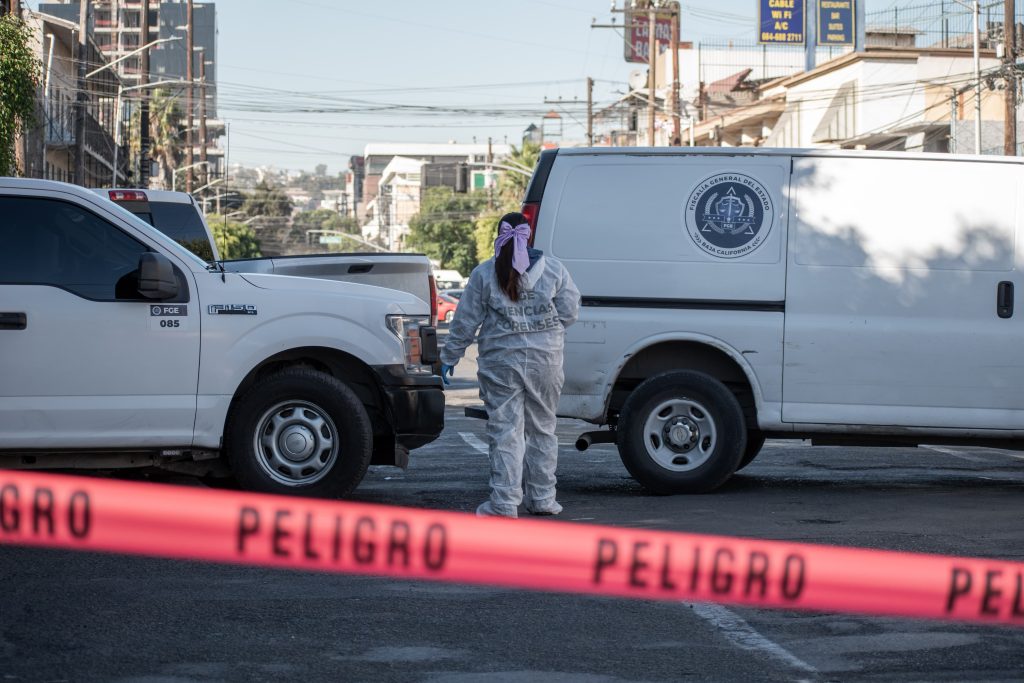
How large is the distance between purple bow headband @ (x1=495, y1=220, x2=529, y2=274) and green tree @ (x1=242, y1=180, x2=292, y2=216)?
119746 millimetres

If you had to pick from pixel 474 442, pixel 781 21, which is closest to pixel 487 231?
pixel 781 21

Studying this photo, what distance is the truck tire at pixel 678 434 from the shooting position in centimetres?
952

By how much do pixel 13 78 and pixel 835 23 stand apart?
132ft

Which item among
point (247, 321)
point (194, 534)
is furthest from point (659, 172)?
point (194, 534)

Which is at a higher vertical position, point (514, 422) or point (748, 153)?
point (748, 153)

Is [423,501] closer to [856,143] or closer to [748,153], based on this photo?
[748,153]

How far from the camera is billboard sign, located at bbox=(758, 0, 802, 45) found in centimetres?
5419

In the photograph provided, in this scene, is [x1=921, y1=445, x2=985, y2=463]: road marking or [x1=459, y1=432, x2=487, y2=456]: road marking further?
[x1=459, y1=432, x2=487, y2=456]: road marking

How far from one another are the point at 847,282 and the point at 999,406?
1253mm

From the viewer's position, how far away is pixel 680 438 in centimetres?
960

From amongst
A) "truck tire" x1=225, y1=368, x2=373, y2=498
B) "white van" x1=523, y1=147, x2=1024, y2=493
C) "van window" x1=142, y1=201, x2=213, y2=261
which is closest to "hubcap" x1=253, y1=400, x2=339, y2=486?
"truck tire" x1=225, y1=368, x2=373, y2=498

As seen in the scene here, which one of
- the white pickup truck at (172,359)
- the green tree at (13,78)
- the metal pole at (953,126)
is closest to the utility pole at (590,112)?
the metal pole at (953,126)

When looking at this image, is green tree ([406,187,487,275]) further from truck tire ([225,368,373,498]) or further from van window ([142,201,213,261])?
truck tire ([225,368,373,498])

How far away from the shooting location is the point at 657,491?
31.6 ft
